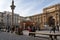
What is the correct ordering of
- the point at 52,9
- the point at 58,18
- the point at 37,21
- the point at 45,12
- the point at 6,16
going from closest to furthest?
the point at 58,18
the point at 52,9
the point at 45,12
the point at 37,21
the point at 6,16

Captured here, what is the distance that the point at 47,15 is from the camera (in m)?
76.9

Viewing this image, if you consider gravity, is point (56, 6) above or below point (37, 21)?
above

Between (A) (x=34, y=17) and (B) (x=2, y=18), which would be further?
(B) (x=2, y=18)

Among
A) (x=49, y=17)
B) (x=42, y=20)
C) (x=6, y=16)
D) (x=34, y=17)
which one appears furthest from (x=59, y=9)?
(x=6, y=16)

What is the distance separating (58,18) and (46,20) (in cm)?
1038

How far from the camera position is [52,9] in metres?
73.5

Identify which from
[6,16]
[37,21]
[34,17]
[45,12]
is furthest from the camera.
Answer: [6,16]

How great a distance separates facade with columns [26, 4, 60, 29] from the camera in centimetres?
6906

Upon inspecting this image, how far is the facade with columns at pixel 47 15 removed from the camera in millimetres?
69062

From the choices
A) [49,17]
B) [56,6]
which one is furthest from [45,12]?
[56,6]

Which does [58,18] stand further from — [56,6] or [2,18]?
[2,18]

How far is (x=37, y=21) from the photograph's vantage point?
85062mm

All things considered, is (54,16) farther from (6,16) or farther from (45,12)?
(6,16)

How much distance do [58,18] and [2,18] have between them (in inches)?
2308
